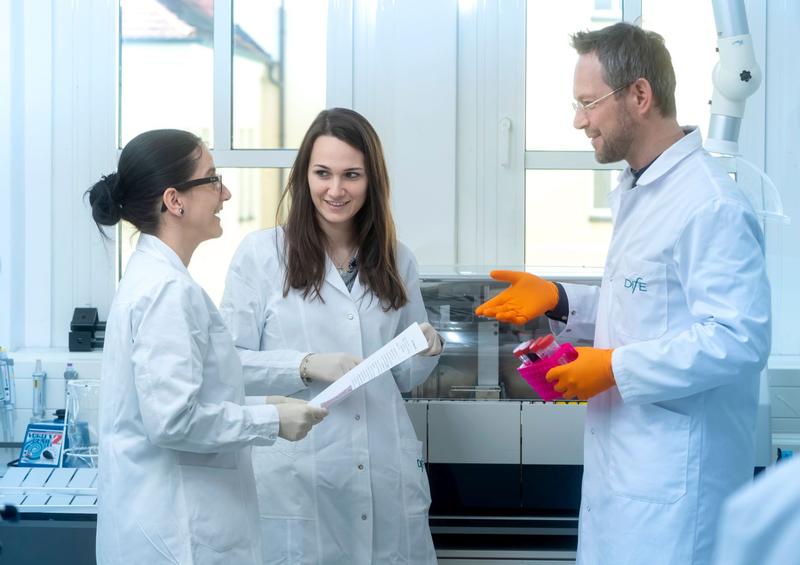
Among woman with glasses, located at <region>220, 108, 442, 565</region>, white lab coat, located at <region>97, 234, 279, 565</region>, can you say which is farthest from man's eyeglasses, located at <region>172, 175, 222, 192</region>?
woman with glasses, located at <region>220, 108, 442, 565</region>

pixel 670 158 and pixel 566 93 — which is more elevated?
pixel 566 93

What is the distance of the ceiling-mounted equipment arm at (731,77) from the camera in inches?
76.7

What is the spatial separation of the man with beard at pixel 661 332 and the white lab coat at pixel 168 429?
58 cm

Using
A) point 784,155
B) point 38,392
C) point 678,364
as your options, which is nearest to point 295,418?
point 678,364

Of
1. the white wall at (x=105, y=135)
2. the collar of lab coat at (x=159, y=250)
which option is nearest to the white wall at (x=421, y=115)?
the white wall at (x=105, y=135)

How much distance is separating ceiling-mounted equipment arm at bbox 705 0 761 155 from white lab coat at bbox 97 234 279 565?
3.82 ft

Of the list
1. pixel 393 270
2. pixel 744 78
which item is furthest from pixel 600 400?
pixel 744 78

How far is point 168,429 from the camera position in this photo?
1360 millimetres

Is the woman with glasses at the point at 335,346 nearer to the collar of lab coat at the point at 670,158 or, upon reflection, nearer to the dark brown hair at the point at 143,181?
the dark brown hair at the point at 143,181

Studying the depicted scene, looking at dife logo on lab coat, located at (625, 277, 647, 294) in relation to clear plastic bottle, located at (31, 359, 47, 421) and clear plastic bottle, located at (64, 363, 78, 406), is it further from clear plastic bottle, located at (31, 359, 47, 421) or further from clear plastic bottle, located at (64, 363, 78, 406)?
clear plastic bottle, located at (31, 359, 47, 421)

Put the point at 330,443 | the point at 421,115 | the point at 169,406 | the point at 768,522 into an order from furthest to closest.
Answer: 1. the point at 421,115
2. the point at 330,443
3. the point at 169,406
4. the point at 768,522

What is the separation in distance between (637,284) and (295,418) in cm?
64

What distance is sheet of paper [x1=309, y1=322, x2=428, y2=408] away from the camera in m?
1.57

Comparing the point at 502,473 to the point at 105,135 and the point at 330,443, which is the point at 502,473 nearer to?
the point at 330,443
